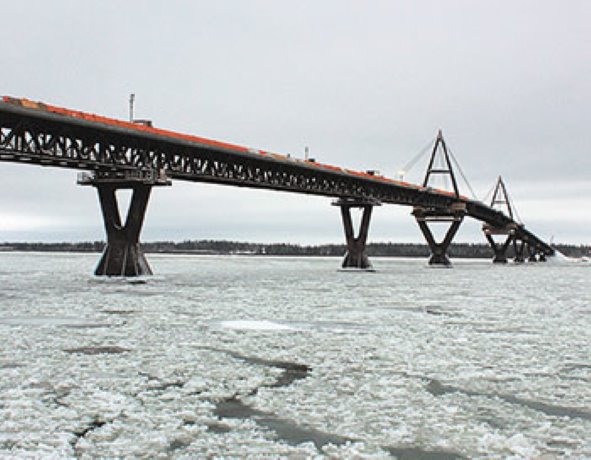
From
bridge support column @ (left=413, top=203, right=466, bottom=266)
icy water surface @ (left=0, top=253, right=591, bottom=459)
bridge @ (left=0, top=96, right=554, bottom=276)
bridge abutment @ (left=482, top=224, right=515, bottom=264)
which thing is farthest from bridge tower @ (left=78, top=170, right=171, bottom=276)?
bridge abutment @ (left=482, top=224, right=515, bottom=264)

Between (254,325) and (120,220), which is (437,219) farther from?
(254,325)

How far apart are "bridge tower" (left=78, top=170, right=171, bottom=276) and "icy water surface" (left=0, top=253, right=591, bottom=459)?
20.5m

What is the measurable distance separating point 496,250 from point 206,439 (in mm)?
137138

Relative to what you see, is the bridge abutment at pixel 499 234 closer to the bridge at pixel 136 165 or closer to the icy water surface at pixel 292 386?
the bridge at pixel 136 165

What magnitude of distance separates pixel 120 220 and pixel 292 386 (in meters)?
32.5

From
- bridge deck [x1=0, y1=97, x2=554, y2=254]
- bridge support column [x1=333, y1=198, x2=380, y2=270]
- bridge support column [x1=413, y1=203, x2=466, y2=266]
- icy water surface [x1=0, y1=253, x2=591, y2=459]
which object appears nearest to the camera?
icy water surface [x1=0, y1=253, x2=591, y2=459]

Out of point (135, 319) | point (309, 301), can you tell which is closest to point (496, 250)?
point (309, 301)

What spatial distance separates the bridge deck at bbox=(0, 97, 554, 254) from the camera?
33.0 meters

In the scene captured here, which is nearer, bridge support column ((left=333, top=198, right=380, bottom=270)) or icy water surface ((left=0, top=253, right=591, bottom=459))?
icy water surface ((left=0, top=253, right=591, bottom=459))

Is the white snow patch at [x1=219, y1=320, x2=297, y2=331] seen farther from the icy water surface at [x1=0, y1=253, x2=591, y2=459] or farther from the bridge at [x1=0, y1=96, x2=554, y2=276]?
the bridge at [x1=0, y1=96, x2=554, y2=276]

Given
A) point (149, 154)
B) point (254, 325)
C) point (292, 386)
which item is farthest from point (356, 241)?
point (292, 386)

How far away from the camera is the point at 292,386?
9.34 m

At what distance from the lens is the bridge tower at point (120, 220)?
3903cm

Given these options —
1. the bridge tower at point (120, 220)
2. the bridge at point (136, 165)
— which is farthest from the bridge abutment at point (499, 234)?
the bridge tower at point (120, 220)
